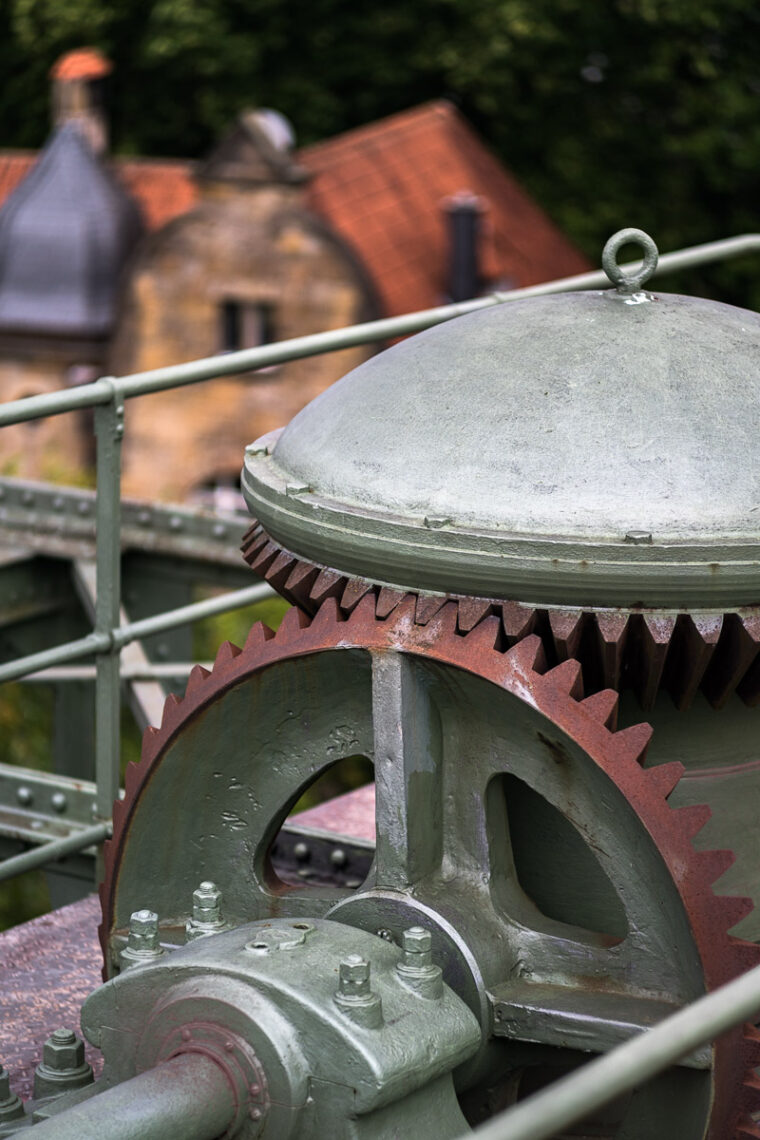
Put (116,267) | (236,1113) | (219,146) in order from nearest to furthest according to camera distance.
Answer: (236,1113) < (219,146) < (116,267)

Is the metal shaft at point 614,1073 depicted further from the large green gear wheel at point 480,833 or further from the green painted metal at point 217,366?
the green painted metal at point 217,366

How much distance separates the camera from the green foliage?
26453mm

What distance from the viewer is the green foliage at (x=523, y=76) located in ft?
86.8

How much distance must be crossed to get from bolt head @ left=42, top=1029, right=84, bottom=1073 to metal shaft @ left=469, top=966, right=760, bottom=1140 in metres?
1.40

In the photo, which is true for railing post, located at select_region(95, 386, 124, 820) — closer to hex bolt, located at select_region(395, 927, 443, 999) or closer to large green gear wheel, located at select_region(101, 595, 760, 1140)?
large green gear wheel, located at select_region(101, 595, 760, 1140)

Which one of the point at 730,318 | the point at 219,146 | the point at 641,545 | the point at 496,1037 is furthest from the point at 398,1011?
the point at 219,146

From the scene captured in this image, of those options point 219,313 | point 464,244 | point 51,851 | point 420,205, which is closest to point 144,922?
point 51,851

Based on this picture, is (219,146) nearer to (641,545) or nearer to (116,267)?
(116,267)

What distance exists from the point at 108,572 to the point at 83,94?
24281mm

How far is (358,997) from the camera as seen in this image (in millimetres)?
2791

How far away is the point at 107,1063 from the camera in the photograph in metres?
3.05

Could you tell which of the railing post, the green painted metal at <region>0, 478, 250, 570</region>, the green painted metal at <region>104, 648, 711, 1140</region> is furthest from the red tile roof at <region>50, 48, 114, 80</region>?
the green painted metal at <region>104, 648, 711, 1140</region>

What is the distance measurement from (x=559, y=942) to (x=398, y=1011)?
36 centimetres

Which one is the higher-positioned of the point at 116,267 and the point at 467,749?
the point at 467,749
